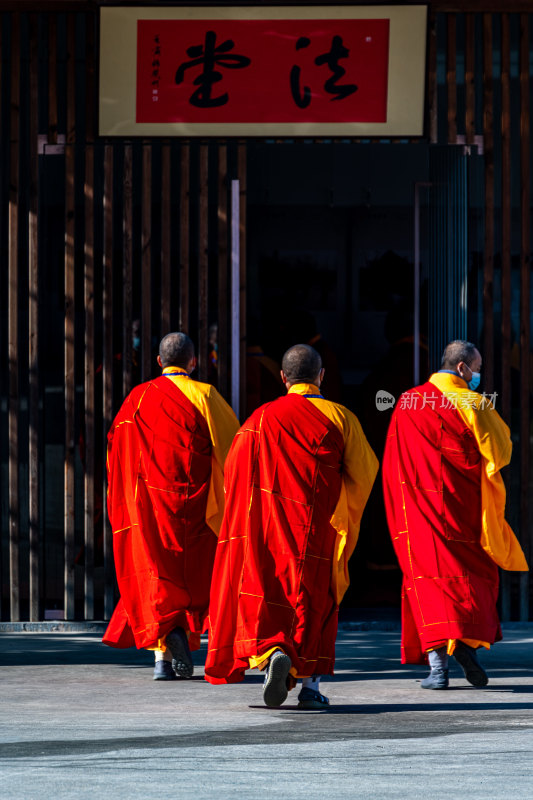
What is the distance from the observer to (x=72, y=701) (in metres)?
6.93

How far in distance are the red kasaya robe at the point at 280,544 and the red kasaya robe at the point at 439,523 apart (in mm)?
601

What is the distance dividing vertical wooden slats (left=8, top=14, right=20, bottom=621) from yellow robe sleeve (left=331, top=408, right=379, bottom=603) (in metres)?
2.64

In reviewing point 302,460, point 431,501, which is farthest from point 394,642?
point 302,460

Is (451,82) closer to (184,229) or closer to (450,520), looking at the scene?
(184,229)

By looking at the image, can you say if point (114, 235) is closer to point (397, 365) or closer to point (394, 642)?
point (397, 365)

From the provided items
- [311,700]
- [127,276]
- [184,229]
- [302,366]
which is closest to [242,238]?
[184,229]

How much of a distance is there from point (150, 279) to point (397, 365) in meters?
1.85

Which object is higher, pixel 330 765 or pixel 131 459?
pixel 131 459

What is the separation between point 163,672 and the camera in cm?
750

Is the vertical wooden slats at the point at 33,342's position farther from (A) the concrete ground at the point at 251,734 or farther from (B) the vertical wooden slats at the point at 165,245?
(A) the concrete ground at the point at 251,734

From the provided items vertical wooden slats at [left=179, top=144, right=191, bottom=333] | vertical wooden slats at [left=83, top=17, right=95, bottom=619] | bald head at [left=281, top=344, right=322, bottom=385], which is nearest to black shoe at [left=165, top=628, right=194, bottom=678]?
bald head at [left=281, top=344, right=322, bottom=385]

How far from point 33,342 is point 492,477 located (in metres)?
2.94

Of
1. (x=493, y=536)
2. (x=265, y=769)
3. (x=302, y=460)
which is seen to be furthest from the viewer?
(x=493, y=536)

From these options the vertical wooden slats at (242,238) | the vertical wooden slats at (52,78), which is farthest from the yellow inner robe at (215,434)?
the vertical wooden slats at (52,78)
